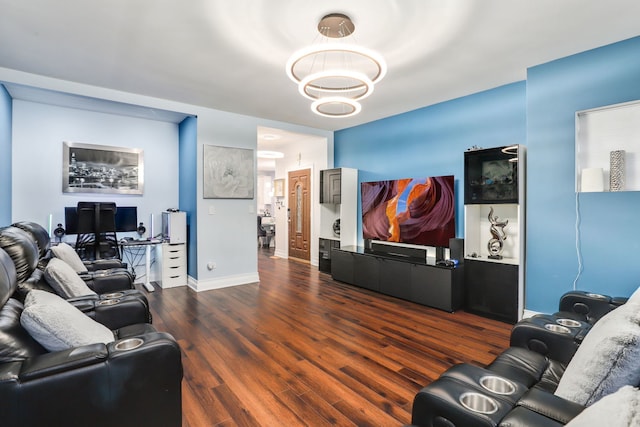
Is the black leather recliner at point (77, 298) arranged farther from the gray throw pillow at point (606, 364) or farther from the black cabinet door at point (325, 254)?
the black cabinet door at point (325, 254)

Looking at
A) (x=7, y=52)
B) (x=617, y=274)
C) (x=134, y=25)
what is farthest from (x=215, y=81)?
(x=617, y=274)

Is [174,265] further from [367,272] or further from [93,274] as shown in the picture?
[367,272]

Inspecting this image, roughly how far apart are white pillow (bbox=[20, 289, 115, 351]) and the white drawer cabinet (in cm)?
344

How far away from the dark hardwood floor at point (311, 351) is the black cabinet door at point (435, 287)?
106 mm

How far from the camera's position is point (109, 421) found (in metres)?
1.43

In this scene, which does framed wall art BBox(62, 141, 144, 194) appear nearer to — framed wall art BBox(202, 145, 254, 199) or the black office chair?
the black office chair

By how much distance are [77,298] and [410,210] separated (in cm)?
405

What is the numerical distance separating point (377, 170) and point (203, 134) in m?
2.92

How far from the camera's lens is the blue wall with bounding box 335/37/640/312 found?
9.52 feet

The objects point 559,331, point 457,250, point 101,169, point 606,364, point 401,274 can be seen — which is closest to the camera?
point 606,364

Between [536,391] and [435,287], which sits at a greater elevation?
[536,391]

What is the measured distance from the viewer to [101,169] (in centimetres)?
500

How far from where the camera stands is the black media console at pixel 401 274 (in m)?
3.92

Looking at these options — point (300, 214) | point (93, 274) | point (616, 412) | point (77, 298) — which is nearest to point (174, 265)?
point (93, 274)
